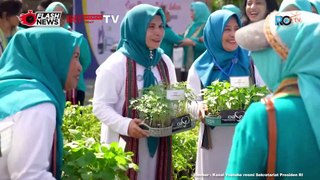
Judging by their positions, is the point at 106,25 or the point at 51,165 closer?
the point at 51,165

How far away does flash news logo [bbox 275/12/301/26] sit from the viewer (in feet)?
5.78

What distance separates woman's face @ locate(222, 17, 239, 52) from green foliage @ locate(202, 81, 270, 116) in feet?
1.62

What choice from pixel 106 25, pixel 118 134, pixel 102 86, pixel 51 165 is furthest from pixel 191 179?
pixel 106 25

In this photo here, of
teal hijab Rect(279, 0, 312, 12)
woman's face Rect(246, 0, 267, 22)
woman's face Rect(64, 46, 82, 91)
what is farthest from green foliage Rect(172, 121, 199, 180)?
woman's face Rect(64, 46, 82, 91)

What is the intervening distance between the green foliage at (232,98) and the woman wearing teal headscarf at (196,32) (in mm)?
4936

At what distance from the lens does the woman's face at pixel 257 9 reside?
4.95m

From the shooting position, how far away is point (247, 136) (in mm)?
1734

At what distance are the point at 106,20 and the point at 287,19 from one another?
696 cm

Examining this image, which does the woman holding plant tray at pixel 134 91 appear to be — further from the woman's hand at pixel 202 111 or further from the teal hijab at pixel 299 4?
the teal hijab at pixel 299 4

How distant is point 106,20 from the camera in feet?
28.1

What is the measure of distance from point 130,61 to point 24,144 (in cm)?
154

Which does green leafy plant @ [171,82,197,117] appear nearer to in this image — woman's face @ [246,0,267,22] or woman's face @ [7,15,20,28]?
woman's face @ [246,0,267,22]

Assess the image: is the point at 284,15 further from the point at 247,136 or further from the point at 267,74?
the point at 247,136

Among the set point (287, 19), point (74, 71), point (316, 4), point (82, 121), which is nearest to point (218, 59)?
point (82, 121)
